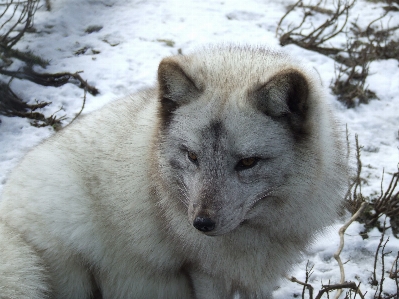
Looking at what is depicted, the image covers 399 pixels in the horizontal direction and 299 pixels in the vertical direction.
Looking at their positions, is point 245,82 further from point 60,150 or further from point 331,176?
point 60,150

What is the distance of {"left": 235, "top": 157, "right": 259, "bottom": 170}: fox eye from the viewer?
108 inches

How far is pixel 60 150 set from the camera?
3.66 meters

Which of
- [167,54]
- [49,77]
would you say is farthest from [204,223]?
[167,54]

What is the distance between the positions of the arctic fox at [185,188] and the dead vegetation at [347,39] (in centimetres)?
297

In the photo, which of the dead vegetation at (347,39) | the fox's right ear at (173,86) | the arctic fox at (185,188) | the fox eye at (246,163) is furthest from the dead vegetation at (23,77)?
the fox eye at (246,163)

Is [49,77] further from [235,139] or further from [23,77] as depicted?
[235,139]

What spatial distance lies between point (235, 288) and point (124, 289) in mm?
822

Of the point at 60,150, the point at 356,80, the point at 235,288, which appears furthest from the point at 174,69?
the point at 356,80

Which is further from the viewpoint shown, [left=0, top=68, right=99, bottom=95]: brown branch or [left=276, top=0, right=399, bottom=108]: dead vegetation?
[left=276, top=0, right=399, bottom=108]: dead vegetation

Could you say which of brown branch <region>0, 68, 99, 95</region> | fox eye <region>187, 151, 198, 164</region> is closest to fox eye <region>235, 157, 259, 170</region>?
fox eye <region>187, 151, 198, 164</region>

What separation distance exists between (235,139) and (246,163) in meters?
0.14

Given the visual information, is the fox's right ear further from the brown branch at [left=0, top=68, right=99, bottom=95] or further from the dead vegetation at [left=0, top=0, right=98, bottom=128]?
the brown branch at [left=0, top=68, right=99, bottom=95]

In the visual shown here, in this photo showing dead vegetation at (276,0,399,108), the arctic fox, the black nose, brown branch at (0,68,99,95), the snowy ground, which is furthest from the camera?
dead vegetation at (276,0,399,108)

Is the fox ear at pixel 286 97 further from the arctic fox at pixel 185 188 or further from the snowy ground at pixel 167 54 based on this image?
the snowy ground at pixel 167 54
